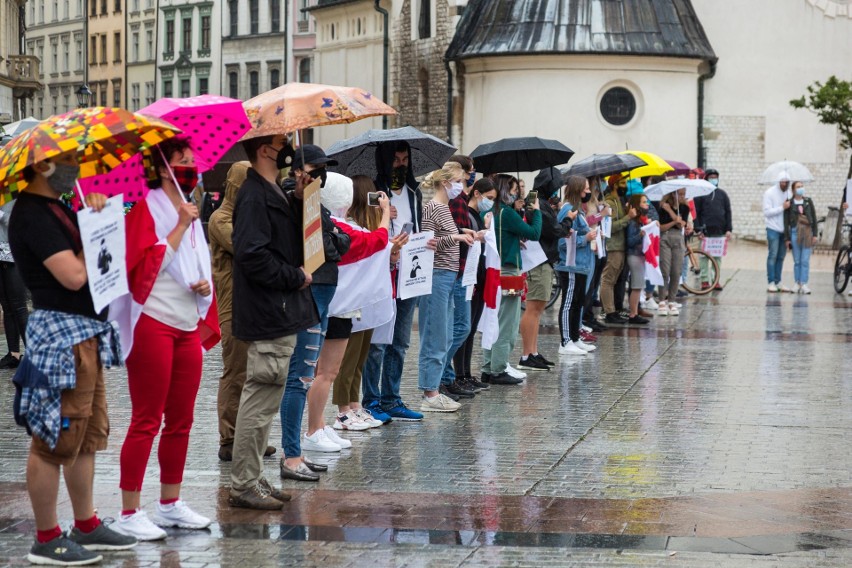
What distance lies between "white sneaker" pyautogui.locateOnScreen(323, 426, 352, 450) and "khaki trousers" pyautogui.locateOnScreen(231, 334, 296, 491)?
5.90 feet

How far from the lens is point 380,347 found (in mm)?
10492

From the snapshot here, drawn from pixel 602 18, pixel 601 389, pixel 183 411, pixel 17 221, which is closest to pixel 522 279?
pixel 601 389

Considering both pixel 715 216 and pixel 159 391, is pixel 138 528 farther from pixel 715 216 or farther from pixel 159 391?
pixel 715 216

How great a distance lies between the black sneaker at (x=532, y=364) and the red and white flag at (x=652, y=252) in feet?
15.9

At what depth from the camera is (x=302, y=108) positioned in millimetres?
8062

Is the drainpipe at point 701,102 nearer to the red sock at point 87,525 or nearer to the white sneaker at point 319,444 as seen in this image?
the white sneaker at point 319,444

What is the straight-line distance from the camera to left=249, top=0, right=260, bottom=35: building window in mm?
81062

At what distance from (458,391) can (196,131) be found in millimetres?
5191

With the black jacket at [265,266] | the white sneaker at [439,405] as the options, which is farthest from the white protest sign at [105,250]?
the white sneaker at [439,405]

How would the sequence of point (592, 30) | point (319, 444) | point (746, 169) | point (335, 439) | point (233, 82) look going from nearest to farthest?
point (319, 444)
point (335, 439)
point (592, 30)
point (746, 169)
point (233, 82)

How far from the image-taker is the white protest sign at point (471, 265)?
11391mm

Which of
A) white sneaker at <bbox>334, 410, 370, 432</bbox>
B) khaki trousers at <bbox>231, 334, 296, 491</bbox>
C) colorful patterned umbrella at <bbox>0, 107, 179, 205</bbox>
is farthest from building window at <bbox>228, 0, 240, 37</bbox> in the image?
colorful patterned umbrella at <bbox>0, 107, 179, 205</bbox>

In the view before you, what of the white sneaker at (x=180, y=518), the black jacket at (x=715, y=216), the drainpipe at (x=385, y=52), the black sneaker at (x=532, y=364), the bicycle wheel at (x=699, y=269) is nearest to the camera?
the white sneaker at (x=180, y=518)

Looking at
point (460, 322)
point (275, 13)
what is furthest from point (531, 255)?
point (275, 13)
